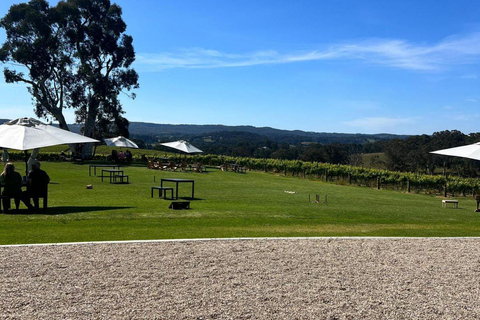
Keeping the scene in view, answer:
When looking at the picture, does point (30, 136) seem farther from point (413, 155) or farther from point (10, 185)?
point (413, 155)

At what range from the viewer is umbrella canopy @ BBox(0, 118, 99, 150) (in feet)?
36.2

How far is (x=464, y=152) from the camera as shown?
12906 mm

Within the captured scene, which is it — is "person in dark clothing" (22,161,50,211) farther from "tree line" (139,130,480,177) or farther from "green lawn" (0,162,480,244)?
"tree line" (139,130,480,177)

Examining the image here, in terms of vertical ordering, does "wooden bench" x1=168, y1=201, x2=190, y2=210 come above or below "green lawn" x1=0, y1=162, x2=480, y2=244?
above

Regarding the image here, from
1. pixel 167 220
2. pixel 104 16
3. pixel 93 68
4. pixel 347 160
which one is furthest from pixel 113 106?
pixel 347 160

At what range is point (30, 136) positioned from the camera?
37.5 feet

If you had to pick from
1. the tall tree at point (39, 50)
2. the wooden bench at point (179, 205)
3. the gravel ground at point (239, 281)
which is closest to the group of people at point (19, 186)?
the wooden bench at point (179, 205)

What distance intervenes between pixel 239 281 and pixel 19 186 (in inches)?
285

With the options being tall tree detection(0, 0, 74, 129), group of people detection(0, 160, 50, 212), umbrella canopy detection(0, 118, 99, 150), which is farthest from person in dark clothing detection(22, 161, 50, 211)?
tall tree detection(0, 0, 74, 129)

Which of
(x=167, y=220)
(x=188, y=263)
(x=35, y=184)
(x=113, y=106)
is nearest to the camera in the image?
(x=188, y=263)

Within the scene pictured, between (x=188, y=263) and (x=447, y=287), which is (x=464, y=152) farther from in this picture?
(x=188, y=263)

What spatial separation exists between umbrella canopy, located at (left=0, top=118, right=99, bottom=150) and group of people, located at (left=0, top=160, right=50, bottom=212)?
69 centimetres

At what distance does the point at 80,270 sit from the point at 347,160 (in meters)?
74.0

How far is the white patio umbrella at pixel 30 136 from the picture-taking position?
11023 millimetres
